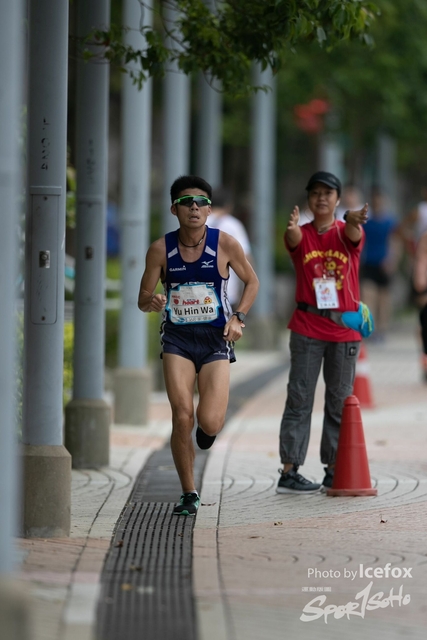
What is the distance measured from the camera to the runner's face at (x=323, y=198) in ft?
28.0

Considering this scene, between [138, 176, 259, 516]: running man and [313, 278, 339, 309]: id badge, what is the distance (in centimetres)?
81

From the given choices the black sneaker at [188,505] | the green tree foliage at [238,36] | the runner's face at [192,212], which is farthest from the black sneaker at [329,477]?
the green tree foliage at [238,36]

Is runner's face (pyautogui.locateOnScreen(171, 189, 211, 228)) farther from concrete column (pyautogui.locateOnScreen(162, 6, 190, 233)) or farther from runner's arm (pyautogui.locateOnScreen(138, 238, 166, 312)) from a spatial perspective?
concrete column (pyautogui.locateOnScreen(162, 6, 190, 233))

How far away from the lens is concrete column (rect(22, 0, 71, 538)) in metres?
7.38

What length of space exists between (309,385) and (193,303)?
1241mm

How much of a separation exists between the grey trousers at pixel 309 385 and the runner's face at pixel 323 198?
81 centimetres

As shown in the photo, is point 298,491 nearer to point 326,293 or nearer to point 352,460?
point 352,460

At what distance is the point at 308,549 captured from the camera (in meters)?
6.84

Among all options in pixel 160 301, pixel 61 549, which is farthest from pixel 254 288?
pixel 61 549

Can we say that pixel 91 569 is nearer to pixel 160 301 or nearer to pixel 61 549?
pixel 61 549

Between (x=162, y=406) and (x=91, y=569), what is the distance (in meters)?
7.51

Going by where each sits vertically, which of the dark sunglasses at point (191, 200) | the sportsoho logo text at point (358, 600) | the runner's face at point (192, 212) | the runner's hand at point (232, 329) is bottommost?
the sportsoho logo text at point (358, 600)

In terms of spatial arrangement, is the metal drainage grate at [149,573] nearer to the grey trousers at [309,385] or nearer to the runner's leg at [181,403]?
the runner's leg at [181,403]

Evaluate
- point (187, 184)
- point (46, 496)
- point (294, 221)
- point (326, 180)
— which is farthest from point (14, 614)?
point (326, 180)
